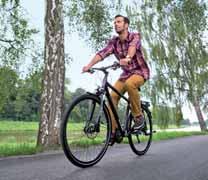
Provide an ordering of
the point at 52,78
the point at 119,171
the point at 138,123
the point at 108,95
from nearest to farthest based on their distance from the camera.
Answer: the point at 119,171, the point at 108,95, the point at 138,123, the point at 52,78

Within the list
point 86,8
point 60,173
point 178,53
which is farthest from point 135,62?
point 178,53

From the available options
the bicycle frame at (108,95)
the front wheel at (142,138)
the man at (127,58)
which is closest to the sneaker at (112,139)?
the man at (127,58)

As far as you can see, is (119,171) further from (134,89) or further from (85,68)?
(134,89)

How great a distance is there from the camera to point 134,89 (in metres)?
6.15

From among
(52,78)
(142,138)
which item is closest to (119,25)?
(142,138)

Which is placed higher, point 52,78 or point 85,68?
point 52,78

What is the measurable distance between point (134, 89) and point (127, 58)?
65 centimetres

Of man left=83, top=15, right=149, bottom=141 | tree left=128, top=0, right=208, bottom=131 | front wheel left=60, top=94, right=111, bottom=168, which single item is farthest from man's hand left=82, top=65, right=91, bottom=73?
tree left=128, top=0, right=208, bottom=131

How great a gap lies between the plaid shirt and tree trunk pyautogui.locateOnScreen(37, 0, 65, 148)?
14.4ft

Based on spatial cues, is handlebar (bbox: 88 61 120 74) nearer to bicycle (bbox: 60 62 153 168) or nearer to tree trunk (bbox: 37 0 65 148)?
bicycle (bbox: 60 62 153 168)

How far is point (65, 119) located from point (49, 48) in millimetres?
5981

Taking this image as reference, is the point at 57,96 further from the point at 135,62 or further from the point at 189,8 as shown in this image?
the point at 189,8

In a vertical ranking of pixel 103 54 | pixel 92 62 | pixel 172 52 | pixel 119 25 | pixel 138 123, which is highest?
pixel 172 52

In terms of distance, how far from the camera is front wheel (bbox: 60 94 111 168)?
5117 mm
